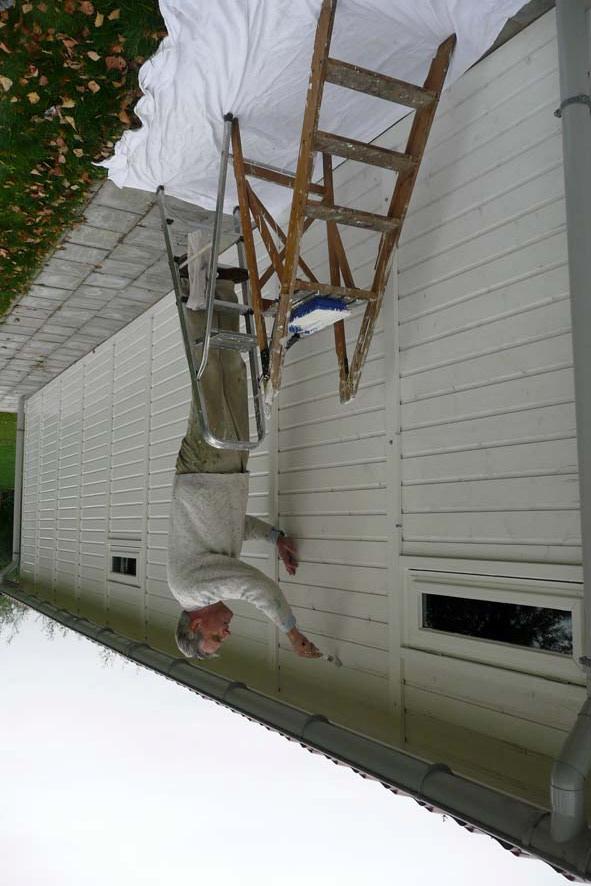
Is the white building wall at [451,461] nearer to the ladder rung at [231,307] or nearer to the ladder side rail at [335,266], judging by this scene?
the ladder side rail at [335,266]

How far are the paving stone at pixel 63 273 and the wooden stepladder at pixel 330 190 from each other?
3.90 metres

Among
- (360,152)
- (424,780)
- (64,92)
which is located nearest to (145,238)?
(64,92)

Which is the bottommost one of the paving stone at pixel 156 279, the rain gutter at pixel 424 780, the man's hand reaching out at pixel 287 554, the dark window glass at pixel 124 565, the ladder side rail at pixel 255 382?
the rain gutter at pixel 424 780

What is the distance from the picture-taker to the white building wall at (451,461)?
282 cm

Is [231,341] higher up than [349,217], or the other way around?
[349,217]

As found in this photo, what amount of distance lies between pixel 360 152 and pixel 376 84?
0.28m

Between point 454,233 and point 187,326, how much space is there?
1.60 m

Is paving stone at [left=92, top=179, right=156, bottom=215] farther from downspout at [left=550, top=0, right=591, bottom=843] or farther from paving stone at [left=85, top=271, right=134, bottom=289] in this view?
downspout at [left=550, top=0, right=591, bottom=843]

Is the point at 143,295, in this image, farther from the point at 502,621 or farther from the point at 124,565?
the point at 502,621

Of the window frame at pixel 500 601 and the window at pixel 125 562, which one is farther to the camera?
the window at pixel 125 562

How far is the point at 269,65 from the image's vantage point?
10.1 feet

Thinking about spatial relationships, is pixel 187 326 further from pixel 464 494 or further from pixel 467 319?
pixel 464 494

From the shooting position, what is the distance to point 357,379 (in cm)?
382

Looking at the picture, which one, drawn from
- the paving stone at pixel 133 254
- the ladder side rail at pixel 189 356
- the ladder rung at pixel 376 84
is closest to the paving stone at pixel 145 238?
the paving stone at pixel 133 254
